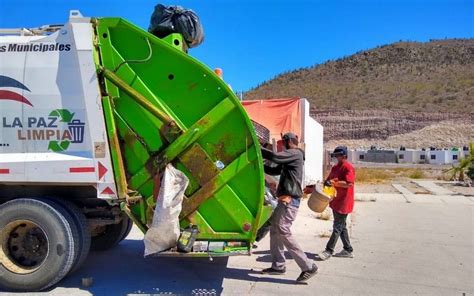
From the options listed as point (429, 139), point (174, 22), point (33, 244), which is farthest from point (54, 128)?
point (429, 139)

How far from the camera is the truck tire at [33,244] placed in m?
5.06

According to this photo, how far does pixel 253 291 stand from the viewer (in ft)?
17.7

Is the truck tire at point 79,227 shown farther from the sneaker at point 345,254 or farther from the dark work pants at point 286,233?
the sneaker at point 345,254

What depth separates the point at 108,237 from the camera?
22.8 feet

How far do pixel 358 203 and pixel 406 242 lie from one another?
18.4 feet

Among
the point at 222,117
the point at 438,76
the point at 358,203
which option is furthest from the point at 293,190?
the point at 438,76

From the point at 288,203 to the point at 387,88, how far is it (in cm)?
7156

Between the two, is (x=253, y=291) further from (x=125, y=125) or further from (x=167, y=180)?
(x=125, y=125)

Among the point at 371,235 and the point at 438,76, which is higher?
the point at 438,76

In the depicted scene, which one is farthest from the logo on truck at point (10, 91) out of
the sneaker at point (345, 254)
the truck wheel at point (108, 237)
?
the sneaker at point (345, 254)

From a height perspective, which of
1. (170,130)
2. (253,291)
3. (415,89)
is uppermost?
(415,89)

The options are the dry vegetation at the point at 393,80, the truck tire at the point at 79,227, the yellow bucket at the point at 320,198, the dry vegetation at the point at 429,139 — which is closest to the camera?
the truck tire at the point at 79,227

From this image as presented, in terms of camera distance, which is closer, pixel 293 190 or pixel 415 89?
pixel 293 190

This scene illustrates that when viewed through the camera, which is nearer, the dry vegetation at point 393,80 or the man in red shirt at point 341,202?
the man in red shirt at point 341,202
